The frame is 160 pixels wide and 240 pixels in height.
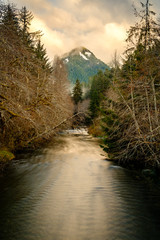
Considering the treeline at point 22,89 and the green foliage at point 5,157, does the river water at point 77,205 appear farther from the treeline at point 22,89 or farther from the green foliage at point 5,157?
the treeline at point 22,89

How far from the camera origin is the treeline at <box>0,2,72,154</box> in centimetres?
546

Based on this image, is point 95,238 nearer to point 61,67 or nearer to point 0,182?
point 0,182

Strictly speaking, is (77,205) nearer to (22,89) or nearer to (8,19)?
(22,89)

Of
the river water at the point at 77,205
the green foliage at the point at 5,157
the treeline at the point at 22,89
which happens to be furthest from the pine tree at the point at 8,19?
the green foliage at the point at 5,157

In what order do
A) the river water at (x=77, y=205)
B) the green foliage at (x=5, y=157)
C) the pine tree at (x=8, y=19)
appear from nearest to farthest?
the river water at (x=77, y=205)
the pine tree at (x=8, y=19)
the green foliage at (x=5, y=157)

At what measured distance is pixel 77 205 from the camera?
566 cm

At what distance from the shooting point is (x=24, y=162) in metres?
10.6

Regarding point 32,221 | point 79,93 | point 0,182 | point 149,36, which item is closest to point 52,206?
point 32,221

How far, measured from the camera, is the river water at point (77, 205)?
4264mm

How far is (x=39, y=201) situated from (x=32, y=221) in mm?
1188

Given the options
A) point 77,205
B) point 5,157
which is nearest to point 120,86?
point 77,205

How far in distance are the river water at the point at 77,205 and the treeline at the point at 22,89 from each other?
256cm

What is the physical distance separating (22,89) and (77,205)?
15.6 ft

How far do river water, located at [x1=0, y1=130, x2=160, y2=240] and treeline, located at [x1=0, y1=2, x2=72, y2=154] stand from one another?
8.38ft
